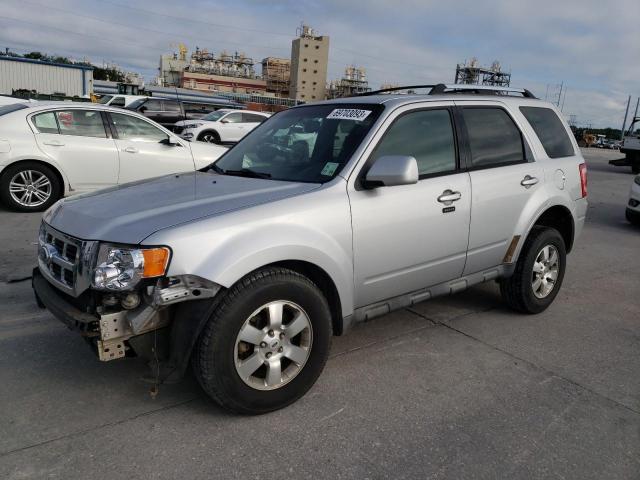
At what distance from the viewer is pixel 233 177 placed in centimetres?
362

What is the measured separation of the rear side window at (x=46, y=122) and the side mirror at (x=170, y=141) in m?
1.59

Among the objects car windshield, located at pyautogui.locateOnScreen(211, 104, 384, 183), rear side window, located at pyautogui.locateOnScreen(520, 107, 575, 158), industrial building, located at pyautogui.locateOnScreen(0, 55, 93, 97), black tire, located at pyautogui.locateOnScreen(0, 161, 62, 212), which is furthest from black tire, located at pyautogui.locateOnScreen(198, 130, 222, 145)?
industrial building, located at pyautogui.locateOnScreen(0, 55, 93, 97)

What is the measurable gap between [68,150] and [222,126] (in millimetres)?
12595

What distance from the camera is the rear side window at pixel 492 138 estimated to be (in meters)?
3.97

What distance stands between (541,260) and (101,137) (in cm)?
640

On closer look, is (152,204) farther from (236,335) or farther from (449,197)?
(449,197)

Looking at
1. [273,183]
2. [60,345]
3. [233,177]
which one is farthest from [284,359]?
[60,345]

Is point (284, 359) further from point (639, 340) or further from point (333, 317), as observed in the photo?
point (639, 340)

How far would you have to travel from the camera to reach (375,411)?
118 inches

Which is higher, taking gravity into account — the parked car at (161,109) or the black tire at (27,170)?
the parked car at (161,109)

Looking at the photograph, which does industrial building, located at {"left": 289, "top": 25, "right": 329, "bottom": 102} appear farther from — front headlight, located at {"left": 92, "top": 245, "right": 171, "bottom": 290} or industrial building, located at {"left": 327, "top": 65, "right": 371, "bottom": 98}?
front headlight, located at {"left": 92, "top": 245, "right": 171, "bottom": 290}

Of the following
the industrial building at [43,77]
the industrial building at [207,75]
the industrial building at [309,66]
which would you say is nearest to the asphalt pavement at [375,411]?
the industrial building at [43,77]

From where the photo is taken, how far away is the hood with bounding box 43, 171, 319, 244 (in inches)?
104

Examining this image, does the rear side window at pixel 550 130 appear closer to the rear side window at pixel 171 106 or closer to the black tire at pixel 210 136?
the black tire at pixel 210 136
